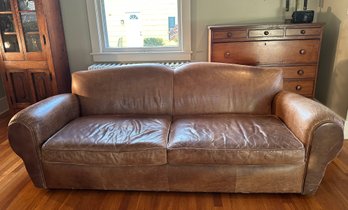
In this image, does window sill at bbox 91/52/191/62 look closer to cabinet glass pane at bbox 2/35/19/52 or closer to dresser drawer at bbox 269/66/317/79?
cabinet glass pane at bbox 2/35/19/52

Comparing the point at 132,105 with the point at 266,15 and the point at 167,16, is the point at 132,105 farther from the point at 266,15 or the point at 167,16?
the point at 266,15

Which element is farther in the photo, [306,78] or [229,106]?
[306,78]

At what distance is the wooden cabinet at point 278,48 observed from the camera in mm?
2789

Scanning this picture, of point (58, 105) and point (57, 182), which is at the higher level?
point (58, 105)

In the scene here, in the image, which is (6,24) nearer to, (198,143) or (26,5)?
(26,5)

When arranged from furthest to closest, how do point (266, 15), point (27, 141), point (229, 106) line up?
1. point (266, 15)
2. point (229, 106)
3. point (27, 141)

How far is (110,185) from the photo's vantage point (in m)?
1.80

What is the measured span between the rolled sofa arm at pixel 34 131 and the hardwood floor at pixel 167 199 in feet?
0.48

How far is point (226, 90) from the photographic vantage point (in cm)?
217

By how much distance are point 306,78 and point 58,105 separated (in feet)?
8.41

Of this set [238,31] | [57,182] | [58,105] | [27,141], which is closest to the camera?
[27,141]

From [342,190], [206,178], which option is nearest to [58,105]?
[206,178]

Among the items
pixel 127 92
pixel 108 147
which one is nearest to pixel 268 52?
pixel 127 92

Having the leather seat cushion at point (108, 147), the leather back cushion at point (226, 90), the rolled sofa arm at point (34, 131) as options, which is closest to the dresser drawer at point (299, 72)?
the leather back cushion at point (226, 90)
